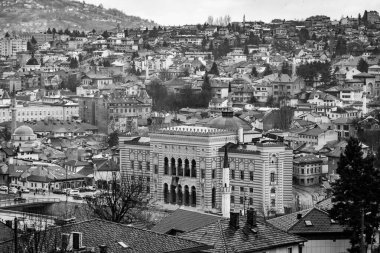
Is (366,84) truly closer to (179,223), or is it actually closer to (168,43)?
(168,43)

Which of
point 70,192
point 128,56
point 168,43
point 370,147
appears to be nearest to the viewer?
point 70,192

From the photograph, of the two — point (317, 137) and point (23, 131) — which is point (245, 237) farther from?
point (23, 131)

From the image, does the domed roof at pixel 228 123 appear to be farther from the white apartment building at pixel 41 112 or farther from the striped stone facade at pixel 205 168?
the white apartment building at pixel 41 112

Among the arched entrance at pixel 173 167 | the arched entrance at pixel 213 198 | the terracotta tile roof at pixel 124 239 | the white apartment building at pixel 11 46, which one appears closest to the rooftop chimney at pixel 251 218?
the terracotta tile roof at pixel 124 239

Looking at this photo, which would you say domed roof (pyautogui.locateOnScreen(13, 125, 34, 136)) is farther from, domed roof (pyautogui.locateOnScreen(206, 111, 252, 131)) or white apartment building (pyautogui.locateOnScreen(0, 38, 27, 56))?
white apartment building (pyautogui.locateOnScreen(0, 38, 27, 56))

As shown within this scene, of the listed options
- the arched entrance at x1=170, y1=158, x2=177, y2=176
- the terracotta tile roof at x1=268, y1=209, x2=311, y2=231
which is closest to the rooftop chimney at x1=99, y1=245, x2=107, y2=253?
the terracotta tile roof at x1=268, y1=209, x2=311, y2=231

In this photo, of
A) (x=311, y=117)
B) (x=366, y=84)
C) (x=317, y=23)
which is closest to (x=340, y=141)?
(x=311, y=117)
